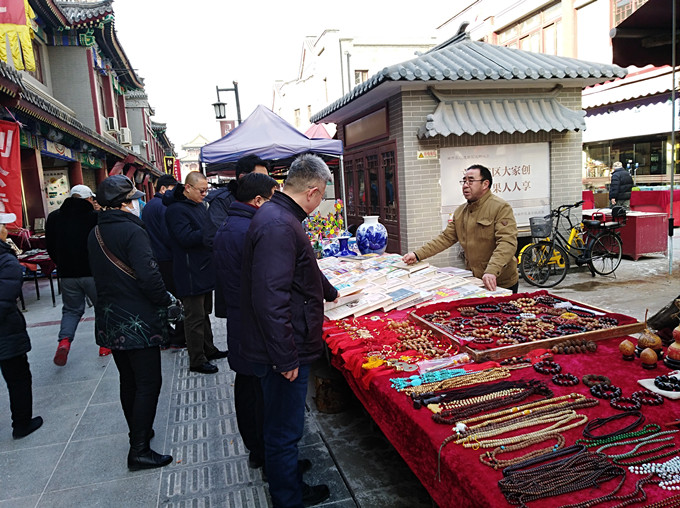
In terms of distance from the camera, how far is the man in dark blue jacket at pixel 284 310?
2072 millimetres

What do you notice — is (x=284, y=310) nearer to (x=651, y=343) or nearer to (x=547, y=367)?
(x=547, y=367)

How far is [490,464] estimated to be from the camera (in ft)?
4.89

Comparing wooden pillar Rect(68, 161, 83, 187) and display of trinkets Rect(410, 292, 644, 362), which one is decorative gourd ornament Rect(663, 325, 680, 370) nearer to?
display of trinkets Rect(410, 292, 644, 362)

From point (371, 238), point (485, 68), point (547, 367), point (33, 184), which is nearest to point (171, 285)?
point (371, 238)

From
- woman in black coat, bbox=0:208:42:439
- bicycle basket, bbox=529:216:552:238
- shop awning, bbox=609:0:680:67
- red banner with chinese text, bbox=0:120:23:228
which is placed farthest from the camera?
bicycle basket, bbox=529:216:552:238

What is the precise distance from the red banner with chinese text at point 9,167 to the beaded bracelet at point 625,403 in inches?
277

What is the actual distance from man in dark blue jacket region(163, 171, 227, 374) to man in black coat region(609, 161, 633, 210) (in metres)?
10.1

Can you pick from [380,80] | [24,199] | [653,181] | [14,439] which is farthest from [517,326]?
[653,181]

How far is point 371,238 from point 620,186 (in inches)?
347

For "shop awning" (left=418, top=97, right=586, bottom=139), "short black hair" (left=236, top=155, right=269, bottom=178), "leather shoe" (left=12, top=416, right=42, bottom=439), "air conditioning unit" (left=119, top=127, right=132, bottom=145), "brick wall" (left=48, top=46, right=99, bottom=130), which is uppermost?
"brick wall" (left=48, top=46, right=99, bottom=130)

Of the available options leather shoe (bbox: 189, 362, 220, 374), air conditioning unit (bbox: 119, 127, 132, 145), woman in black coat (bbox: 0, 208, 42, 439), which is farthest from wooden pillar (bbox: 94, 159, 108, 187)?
woman in black coat (bbox: 0, 208, 42, 439)

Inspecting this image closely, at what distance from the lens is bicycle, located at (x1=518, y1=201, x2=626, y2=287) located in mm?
7570

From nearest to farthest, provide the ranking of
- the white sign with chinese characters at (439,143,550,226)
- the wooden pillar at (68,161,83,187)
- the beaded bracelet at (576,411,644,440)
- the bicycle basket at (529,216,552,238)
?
1. the beaded bracelet at (576,411,644,440)
2. the bicycle basket at (529,216,552,238)
3. the white sign with chinese characters at (439,143,550,226)
4. the wooden pillar at (68,161,83,187)

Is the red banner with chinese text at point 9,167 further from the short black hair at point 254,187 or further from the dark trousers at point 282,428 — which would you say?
the dark trousers at point 282,428
